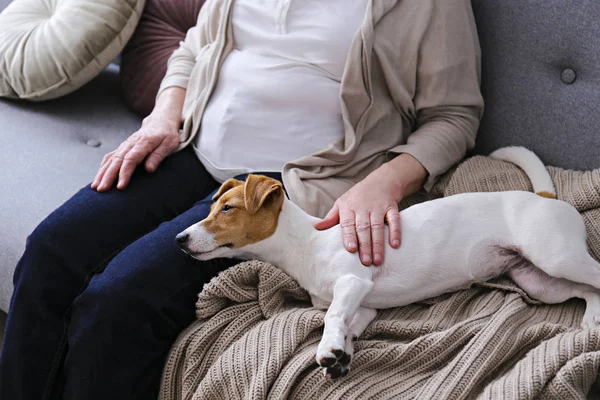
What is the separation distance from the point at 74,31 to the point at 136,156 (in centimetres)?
54

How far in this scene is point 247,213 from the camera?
115 centimetres

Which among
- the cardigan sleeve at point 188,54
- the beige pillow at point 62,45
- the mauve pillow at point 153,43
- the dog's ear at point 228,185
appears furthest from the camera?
the mauve pillow at point 153,43

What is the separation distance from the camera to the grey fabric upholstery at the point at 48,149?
56.7 inches

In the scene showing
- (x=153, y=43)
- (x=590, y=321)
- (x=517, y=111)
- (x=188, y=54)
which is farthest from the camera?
(x=153, y=43)

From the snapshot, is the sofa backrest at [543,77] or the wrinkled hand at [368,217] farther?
the sofa backrest at [543,77]

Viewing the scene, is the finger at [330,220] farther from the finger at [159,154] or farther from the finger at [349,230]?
the finger at [159,154]

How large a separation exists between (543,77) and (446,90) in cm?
23

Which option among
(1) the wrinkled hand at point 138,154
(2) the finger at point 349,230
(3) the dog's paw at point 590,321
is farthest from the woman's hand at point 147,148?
(3) the dog's paw at point 590,321

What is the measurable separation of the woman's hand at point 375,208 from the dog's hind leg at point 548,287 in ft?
0.77

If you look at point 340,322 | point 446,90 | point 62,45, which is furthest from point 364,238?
point 62,45

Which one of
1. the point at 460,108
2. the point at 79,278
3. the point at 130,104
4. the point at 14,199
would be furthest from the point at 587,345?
the point at 130,104

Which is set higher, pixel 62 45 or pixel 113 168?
pixel 62 45

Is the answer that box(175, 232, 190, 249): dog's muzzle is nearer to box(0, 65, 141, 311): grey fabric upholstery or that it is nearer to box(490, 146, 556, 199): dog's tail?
box(0, 65, 141, 311): grey fabric upholstery

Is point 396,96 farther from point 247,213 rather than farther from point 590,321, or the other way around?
point 590,321
